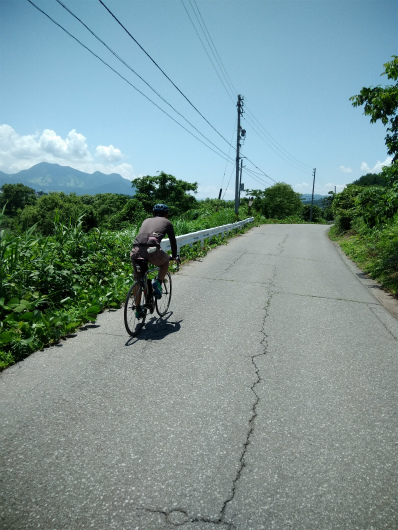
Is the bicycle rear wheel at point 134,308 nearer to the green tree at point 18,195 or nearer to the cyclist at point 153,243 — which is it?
the cyclist at point 153,243

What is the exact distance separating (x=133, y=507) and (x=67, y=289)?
420cm

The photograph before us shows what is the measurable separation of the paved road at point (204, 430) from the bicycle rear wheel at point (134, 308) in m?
0.20

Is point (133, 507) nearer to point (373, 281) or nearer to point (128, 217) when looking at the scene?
point (373, 281)

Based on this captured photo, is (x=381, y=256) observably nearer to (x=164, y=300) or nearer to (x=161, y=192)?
(x=164, y=300)

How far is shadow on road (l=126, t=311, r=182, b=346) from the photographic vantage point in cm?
456

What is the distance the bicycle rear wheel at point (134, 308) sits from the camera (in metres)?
4.46


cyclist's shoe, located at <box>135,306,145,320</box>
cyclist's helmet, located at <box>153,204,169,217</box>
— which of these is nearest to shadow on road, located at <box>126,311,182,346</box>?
cyclist's shoe, located at <box>135,306,145,320</box>

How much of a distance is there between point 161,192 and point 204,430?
50946 millimetres

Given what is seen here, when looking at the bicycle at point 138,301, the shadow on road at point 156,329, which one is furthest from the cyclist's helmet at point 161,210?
the shadow on road at point 156,329

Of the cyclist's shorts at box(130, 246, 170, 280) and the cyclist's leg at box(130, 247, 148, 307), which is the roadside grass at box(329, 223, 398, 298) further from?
the cyclist's leg at box(130, 247, 148, 307)

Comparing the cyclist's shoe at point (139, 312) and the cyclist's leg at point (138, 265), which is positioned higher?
the cyclist's leg at point (138, 265)

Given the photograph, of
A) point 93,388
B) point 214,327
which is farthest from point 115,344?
point 214,327

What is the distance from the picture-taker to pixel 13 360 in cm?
363

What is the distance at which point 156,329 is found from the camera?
4.93 metres
